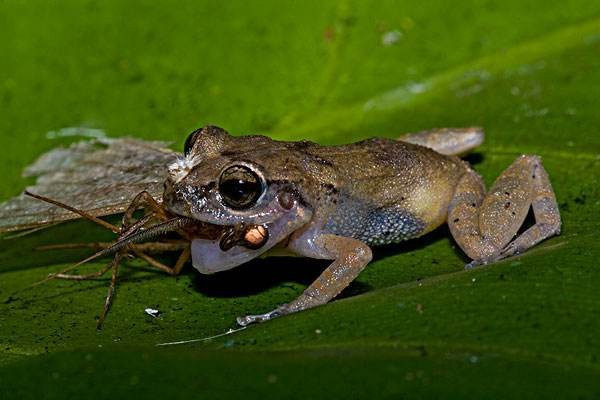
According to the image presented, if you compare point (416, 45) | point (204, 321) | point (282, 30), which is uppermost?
point (282, 30)

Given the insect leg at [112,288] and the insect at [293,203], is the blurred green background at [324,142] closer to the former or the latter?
the insect leg at [112,288]

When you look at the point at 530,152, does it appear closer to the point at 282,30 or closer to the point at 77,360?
the point at 282,30

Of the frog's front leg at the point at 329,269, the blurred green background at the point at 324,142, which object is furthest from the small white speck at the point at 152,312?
the frog's front leg at the point at 329,269

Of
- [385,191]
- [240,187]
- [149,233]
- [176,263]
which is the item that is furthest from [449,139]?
[149,233]

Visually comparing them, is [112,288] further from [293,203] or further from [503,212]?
[503,212]

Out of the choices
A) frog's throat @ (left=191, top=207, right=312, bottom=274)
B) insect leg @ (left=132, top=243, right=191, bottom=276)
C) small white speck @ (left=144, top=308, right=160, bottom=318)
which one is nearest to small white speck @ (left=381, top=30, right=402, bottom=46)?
frog's throat @ (left=191, top=207, right=312, bottom=274)

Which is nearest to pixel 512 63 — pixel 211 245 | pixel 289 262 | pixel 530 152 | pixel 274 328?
pixel 530 152
